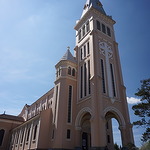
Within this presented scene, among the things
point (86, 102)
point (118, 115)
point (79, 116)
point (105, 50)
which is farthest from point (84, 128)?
point (105, 50)

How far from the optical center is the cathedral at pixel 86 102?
20250 mm

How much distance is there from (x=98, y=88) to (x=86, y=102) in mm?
3056

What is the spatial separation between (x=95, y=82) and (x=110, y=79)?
4.20m

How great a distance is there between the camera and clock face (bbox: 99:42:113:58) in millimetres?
26500

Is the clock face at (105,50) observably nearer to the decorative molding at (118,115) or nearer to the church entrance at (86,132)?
the decorative molding at (118,115)

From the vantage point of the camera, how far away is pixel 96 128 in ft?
59.4

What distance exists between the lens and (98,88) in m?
20.6

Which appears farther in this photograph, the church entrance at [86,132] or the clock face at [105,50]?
the clock face at [105,50]

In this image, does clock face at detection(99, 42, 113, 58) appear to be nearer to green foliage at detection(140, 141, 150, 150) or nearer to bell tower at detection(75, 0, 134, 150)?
bell tower at detection(75, 0, 134, 150)

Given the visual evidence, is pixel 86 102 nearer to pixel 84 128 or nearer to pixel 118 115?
pixel 118 115

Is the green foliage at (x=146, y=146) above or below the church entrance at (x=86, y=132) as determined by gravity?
below

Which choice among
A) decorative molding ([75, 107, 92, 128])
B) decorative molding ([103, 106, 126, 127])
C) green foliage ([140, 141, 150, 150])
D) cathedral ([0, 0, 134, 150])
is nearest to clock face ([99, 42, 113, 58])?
cathedral ([0, 0, 134, 150])

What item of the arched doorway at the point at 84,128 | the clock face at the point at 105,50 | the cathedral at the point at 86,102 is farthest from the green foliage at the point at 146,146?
the clock face at the point at 105,50

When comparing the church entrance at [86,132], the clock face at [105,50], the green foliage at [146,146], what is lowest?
the green foliage at [146,146]
